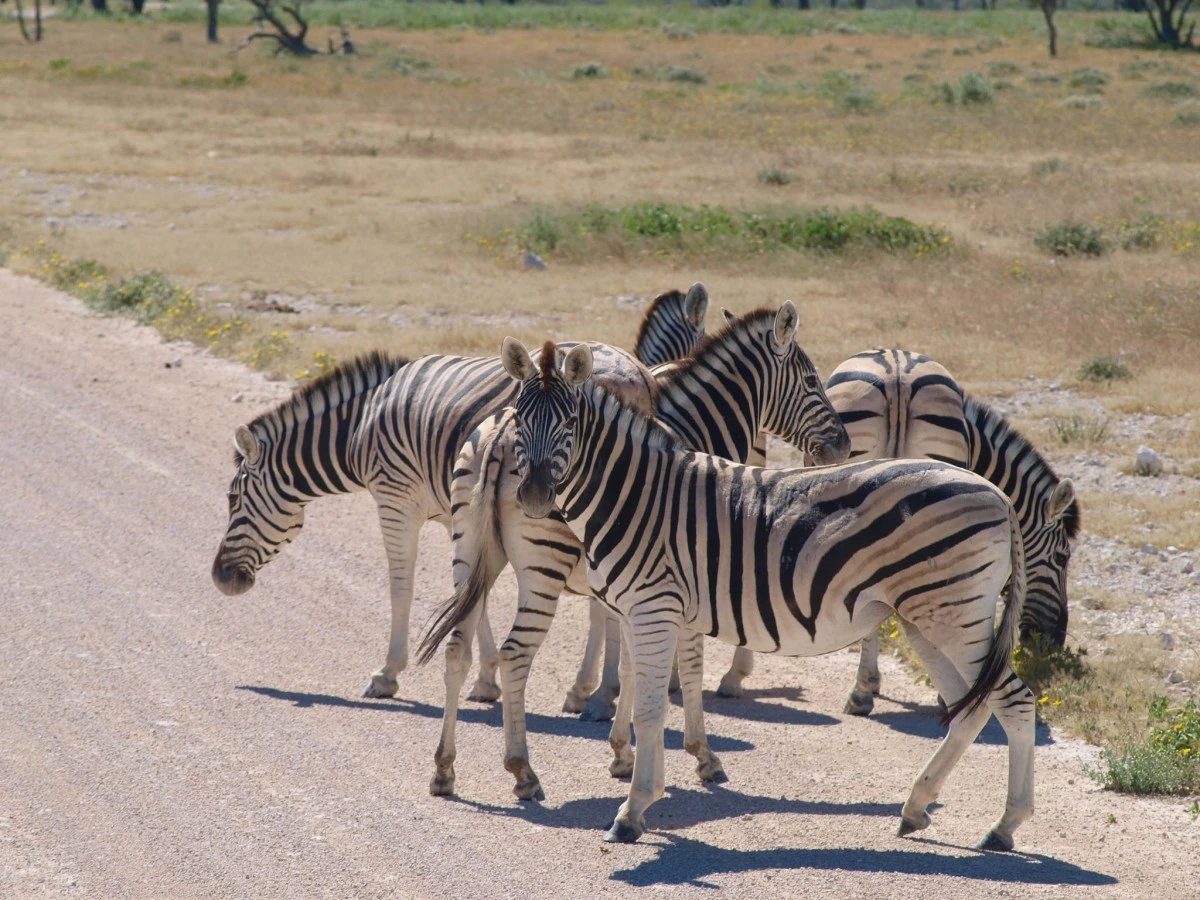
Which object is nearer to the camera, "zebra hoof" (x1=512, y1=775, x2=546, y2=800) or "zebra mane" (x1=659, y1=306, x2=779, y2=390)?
"zebra hoof" (x1=512, y1=775, x2=546, y2=800)

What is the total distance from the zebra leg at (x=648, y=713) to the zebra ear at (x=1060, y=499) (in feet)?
9.28

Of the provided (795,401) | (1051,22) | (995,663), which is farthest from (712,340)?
(1051,22)

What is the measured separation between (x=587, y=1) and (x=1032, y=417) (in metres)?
104

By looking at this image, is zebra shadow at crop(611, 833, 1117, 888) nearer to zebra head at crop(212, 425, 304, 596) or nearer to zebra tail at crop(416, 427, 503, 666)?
zebra tail at crop(416, 427, 503, 666)

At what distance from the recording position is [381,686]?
7824 mm

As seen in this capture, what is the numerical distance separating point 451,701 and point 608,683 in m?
1.33

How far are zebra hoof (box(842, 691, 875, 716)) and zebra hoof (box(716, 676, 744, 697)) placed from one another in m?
0.57

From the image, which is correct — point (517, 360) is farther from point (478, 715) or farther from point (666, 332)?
point (666, 332)

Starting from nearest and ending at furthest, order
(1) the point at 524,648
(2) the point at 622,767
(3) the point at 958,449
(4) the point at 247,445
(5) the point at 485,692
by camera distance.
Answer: (1) the point at 524,648 < (2) the point at 622,767 < (5) the point at 485,692 < (3) the point at 958,449 < (4) the point at 247,445

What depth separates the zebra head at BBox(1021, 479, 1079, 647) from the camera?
8.10m

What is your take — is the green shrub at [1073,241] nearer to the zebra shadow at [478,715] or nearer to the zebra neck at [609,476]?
the zebra shadow at [478,715]

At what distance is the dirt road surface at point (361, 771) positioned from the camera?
5551 millimetres

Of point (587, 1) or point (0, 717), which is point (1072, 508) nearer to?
point (0, 717)

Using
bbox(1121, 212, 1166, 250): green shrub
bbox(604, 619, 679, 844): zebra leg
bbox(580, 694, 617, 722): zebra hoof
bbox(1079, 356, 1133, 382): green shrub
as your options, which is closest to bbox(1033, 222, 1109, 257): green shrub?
bbox(1121, 212, 1166, 250): green shrub
